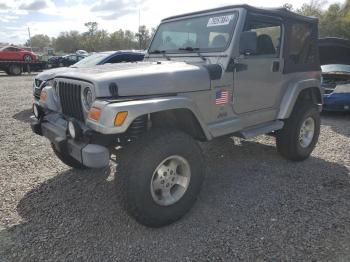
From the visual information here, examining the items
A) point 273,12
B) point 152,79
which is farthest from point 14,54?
point 152,79

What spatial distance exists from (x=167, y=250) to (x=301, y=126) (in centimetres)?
296

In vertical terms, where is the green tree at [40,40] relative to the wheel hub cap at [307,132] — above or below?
above

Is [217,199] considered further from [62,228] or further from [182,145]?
[62,228]

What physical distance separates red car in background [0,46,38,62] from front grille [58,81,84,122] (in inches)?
866

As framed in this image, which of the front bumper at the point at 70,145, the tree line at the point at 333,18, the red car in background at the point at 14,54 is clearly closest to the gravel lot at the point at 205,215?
the front bumper at the point at 70,145

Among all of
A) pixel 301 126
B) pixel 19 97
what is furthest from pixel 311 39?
pixel 19 97

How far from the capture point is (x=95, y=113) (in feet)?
9.57

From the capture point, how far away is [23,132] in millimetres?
6930

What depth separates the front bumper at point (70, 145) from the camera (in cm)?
293

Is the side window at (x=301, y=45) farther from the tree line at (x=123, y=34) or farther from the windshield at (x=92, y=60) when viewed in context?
the tree line at (x=123, y=34)

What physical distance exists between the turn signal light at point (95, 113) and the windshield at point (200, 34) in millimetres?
Answer: 1683

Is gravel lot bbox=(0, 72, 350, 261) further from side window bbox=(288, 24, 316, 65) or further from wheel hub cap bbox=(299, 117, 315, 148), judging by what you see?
side window bbox=(288, 24, 316, 65)

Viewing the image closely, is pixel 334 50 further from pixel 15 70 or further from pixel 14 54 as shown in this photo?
pixel 14 54

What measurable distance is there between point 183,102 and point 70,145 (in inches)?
45.1
